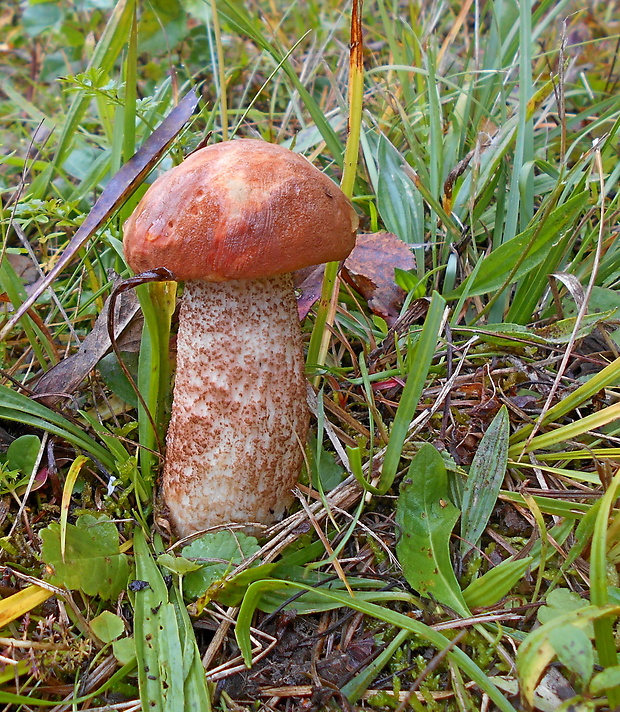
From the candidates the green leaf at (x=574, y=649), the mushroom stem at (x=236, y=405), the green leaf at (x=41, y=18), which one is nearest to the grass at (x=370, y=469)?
the green leaf at (x=574, y=649)

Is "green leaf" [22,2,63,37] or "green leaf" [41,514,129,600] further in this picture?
"green leaf" [22,2,63,37]

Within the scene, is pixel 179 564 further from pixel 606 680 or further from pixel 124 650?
pixel 606 680

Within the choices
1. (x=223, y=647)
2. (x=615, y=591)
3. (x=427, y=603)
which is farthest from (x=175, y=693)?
(x=615, y=591)

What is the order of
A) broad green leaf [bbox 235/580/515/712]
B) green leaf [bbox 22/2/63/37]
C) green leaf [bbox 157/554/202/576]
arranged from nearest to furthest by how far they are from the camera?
broad green leaf [bbox 235/580/515/712]
green leaf [bbox 157/554/202/576]
green leaf [bbox 22/2/63/37]

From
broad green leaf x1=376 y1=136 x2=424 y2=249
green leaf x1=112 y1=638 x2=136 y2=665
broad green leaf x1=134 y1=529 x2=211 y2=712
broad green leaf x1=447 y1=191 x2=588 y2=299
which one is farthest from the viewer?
broad green leaf x1=376 y1=136 x2=424 y2=249

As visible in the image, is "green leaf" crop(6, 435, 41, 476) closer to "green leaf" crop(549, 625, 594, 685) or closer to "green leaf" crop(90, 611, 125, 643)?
"green leaf" crop(90, 611, 125, 643)

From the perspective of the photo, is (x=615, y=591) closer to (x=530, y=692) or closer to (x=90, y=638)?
(x=530, y=692)

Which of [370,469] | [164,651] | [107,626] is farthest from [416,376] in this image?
[107,626]

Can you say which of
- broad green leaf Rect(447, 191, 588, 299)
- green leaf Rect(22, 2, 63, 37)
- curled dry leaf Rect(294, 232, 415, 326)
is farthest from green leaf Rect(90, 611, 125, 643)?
green leaf Rect(22, 2, 63, 37)
